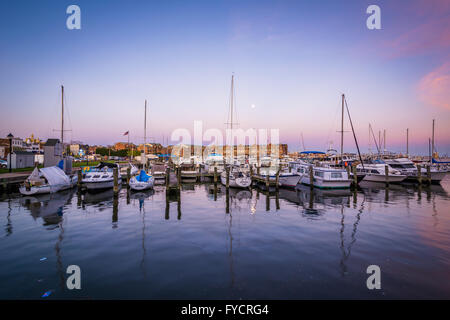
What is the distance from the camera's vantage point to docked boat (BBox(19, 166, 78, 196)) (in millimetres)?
23391

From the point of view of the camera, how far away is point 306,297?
7.07m

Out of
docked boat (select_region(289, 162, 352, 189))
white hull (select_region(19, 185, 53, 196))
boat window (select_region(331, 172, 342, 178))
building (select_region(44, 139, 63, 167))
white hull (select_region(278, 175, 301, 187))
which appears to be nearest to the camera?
white hull (select_region(19, 185, 53, 196))

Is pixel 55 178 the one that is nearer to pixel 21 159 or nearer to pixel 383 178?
pixel 21 159

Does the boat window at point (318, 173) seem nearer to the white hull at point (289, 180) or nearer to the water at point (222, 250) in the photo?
the white hull at point (289, 180)

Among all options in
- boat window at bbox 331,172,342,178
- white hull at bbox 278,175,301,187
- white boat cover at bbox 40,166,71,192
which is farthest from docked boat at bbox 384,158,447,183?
white boat cover at bbox 40,166,71,192

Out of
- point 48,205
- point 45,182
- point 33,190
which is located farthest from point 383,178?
point 33,190

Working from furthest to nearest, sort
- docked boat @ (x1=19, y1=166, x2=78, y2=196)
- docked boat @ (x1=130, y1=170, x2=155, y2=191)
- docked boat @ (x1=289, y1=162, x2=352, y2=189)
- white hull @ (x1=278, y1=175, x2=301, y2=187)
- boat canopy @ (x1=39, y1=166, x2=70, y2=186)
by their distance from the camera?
white hull @ (x1=278, y1=175, x2=301, y2=187) → docked boat @ (x1=289, y1=162, x2=352, y2=189) → docked boat @ (x1=130, y1=170, x2=155, y2=191) → boat canopy @ (x1=39, y1=166, x2=70, y2=186) → docked boat @ (x1=19, y1=166, x2=78, y2=196)

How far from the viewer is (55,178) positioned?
84.2ft

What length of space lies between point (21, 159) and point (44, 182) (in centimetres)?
2327

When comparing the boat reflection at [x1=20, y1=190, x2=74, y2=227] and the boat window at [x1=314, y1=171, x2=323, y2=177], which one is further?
the boat window at [x1=314, y1=171, x2=323, y2=177]

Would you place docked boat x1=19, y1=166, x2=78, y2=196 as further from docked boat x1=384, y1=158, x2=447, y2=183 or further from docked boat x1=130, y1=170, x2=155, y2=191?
docked boat x1=384, y1=158, x2=447, y2=183

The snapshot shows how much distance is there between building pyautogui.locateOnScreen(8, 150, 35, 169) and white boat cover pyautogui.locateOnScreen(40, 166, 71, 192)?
1769 centimetres

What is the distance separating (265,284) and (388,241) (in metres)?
8.38
